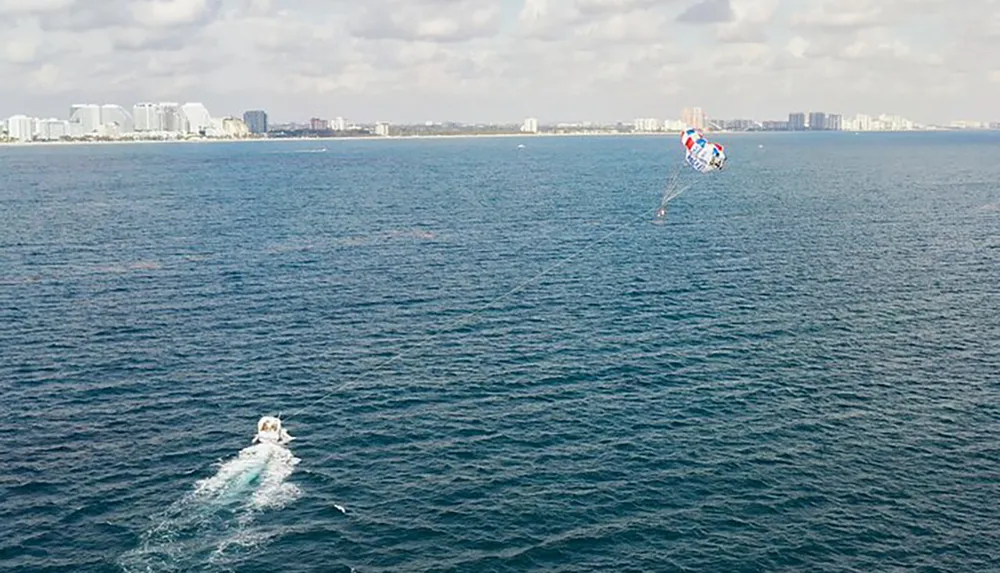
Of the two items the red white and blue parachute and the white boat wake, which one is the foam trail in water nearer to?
the white boat wake

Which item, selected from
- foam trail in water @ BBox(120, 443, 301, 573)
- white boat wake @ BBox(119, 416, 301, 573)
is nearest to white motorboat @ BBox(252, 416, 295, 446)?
white boat wake @ BBox(119, 416, 301, 573)

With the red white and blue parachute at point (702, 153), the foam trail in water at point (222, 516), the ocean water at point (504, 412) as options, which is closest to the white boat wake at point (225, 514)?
the foam trail in water at point (222, 516)

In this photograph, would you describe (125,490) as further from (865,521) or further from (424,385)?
(865,521)

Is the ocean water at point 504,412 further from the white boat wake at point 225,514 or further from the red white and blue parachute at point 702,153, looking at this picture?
the red white and blue parachute at point 702,153

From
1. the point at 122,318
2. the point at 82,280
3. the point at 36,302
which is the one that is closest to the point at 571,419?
the point at 122,318

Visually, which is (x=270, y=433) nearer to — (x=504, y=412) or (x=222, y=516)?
(x=222, y=516)

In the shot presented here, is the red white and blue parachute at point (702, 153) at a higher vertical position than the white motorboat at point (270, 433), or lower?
higher

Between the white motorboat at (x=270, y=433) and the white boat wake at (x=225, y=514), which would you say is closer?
the white boat wake at (x=225, y=514)

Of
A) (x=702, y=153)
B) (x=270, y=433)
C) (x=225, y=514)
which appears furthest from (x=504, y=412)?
(x=702, y=153)
